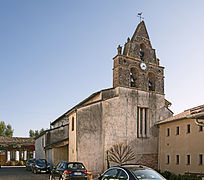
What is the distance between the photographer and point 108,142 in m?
23.5

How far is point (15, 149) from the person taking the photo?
149 feet

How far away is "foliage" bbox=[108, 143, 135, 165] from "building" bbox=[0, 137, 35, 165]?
26.5m

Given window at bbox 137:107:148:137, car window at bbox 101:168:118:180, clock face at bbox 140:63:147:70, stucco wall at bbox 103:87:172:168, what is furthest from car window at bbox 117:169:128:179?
clock face at bbox 140:63:147:70

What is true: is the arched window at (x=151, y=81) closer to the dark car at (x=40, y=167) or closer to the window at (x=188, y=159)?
the window at (x=188, y=159)

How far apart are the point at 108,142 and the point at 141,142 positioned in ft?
13.0

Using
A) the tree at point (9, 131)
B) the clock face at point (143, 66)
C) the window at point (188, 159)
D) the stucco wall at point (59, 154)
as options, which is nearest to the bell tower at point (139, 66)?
the clock face at point (143, 66)

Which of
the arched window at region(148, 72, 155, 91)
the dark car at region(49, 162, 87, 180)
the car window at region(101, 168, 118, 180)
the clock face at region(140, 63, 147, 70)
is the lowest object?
the dark car at region(49, 162, 87, 180)

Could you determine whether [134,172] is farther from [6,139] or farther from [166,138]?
[6,139]

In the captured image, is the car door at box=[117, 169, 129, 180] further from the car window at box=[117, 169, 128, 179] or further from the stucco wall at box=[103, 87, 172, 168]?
the stucco wall at box=[103, 87, 172, 168]

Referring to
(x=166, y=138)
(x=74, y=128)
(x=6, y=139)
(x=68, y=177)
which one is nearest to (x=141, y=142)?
(x=166, y=138)

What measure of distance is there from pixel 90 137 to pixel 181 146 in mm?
8113

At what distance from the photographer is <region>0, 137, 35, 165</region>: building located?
44684 millimetres

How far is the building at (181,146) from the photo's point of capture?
2123 centimetres

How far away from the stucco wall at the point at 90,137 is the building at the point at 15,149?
1033 inches
